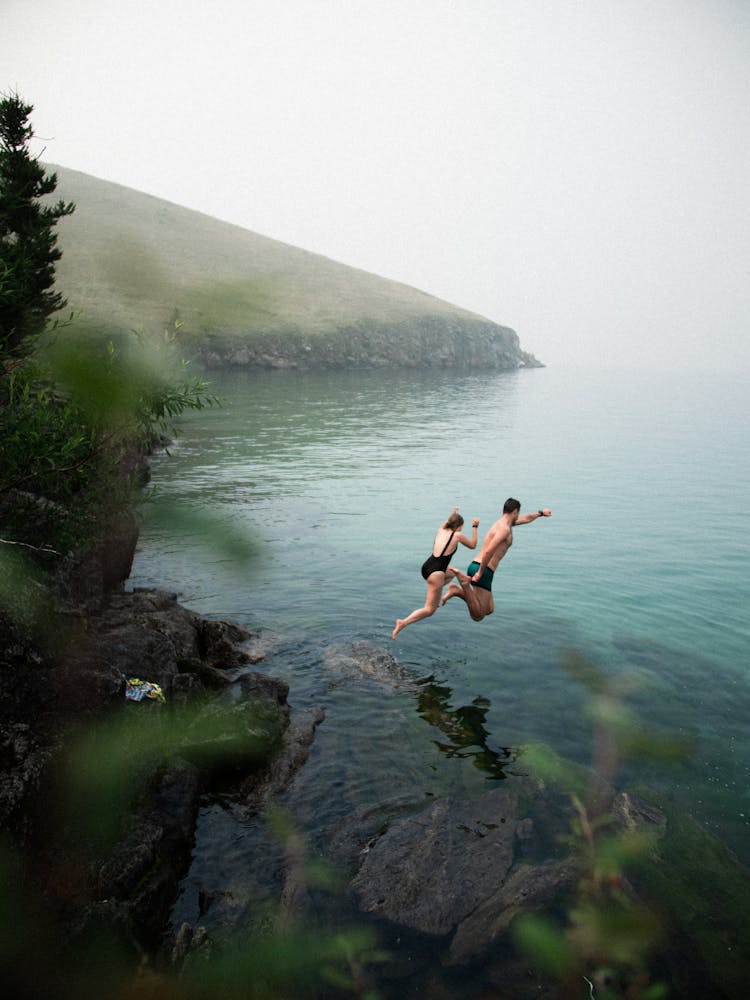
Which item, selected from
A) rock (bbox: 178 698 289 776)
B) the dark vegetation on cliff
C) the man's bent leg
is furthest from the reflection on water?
rock (bbox: 178 698 289 776)

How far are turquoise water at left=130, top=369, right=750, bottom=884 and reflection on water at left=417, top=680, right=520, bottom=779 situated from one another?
47 millimetres

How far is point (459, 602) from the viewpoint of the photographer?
69.3 ft

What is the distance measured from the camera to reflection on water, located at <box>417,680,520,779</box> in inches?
497

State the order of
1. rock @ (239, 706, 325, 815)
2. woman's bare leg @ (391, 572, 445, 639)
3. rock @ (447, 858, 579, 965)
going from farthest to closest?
woman's bare leg @ (391, 572, 445, 639) → rock @ (239, 706, 325, 815) → rock @ (447, 858, 579, 965)

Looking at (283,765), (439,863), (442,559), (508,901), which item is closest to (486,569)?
(442,559)

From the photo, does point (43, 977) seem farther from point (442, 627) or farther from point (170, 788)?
point (442, 627)

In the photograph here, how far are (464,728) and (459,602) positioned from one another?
300 inches

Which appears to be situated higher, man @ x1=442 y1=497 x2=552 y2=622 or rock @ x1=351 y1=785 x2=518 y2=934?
man @ x1=442 y1=497 x2=552 y2=622

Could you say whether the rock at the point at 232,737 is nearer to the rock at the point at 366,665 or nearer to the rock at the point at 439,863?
the rock at the point at 439,863

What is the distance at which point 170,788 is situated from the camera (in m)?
10.6

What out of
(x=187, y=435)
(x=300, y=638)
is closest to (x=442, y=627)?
(x=300, y=638)

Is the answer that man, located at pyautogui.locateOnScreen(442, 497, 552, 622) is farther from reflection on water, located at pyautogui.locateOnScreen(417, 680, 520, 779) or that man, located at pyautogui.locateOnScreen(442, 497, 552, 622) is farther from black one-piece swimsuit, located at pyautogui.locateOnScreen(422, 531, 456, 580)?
reflection on water, located at pyautogui.locateOnScreen(417, 680, 520, 779)

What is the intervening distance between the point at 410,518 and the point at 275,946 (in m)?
25.4

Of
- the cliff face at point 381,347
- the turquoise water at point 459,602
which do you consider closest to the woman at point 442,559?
the turquoise water at point 459,602
